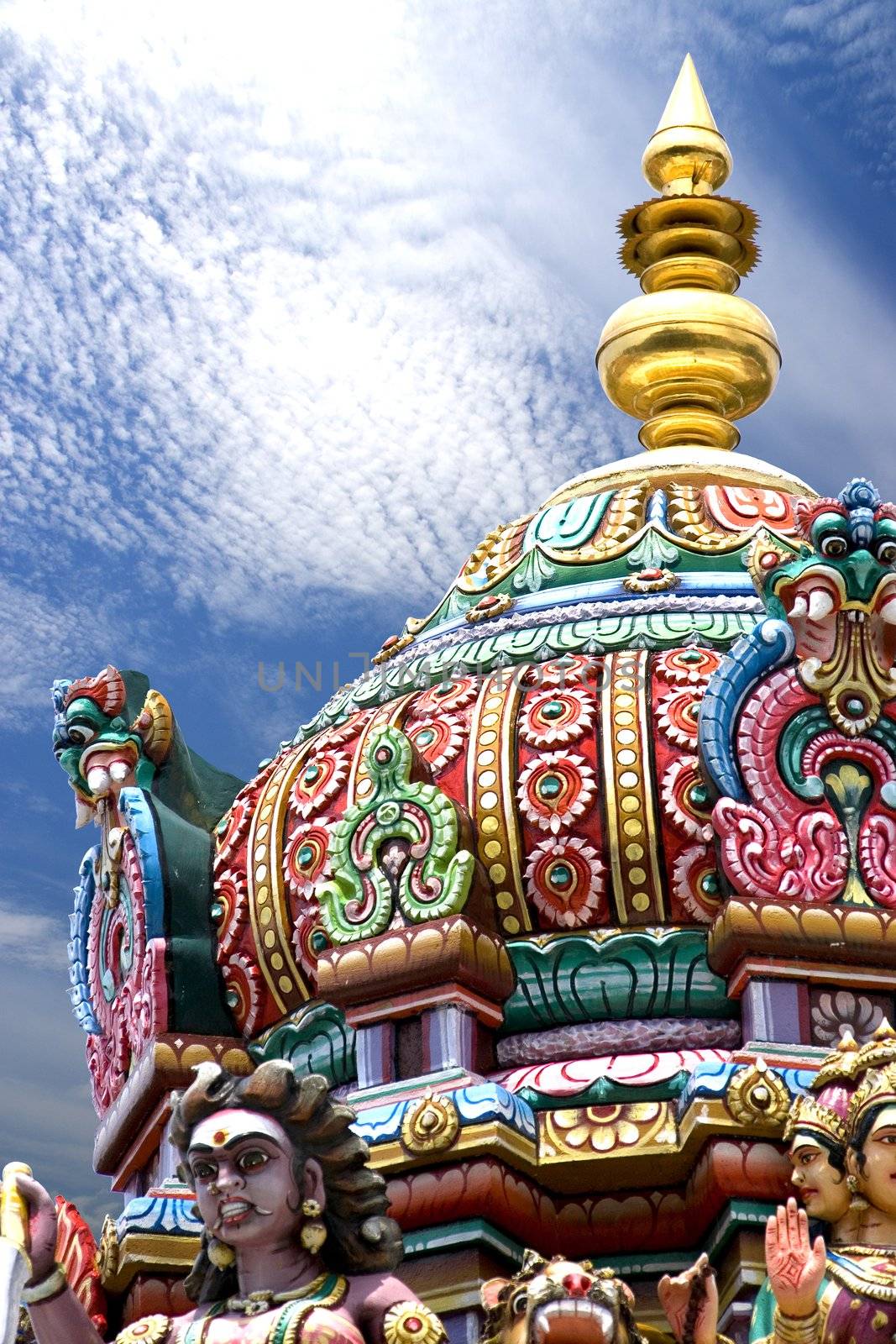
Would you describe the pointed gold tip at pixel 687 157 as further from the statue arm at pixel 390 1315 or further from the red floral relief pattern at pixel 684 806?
the statue arm at pixel 390 1315

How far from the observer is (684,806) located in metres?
16.5

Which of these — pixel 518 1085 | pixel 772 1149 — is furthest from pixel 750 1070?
pixel 518 1085

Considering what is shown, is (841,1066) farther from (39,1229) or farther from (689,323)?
(689,323)

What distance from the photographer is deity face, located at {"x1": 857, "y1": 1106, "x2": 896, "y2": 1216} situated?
43.2ft

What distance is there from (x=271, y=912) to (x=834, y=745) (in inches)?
143

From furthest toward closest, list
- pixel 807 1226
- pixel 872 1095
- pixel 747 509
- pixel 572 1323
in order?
1. pixel 747 509
2. pixel 872 1095
3. pixel 807 1226
4. pixel 572 1323

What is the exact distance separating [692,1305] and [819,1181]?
1.27 meters

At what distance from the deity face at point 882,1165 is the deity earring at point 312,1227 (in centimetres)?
259

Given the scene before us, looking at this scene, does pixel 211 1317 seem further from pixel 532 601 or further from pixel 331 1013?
pixel 532 601

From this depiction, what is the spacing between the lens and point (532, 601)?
61.4 ft

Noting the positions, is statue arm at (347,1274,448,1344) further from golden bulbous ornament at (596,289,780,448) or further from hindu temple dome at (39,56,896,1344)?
golden bulbous ornament at (596,289,780,448)

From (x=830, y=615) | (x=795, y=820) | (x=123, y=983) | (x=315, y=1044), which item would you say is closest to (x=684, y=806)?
(x=795, y=820)

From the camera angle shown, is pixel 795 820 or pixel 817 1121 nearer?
pixel 817 1121

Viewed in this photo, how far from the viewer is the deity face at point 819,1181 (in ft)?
44.0
